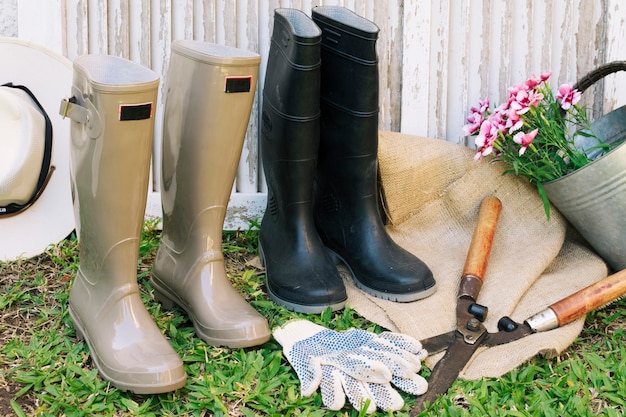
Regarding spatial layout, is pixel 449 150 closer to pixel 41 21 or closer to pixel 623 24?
pixel 623 24

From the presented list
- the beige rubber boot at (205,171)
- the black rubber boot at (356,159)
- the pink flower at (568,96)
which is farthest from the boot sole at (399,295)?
the pink flower at (568,96)

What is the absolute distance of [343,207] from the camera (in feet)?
7.21

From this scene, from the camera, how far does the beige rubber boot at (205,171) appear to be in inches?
71.1

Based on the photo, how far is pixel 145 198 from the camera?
1.73 m

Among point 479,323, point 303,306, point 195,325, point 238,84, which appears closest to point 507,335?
point 479,323

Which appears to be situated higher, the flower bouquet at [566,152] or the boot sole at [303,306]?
the flower bouquet at [566,152]

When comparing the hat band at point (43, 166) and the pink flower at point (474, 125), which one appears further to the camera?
the pink flower at point (474, 125)

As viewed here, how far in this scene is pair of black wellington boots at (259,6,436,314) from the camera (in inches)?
79.0

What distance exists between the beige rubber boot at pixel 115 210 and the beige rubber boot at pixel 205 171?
0.50 ft

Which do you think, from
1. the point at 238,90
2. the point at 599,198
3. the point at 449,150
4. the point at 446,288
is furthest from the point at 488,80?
the point at 238,90

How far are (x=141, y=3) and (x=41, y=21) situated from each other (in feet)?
0.93

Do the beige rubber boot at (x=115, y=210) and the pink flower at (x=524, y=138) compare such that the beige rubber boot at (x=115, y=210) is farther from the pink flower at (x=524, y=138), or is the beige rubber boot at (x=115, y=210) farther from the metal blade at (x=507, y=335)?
the pink flower at (x=524, y=138)

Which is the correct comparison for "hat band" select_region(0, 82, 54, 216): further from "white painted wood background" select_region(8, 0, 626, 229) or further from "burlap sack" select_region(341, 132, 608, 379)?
"burlap sack" select_region(341, 132, 608, 379)

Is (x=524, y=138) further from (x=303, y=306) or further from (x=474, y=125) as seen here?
(x=303, y=306)
